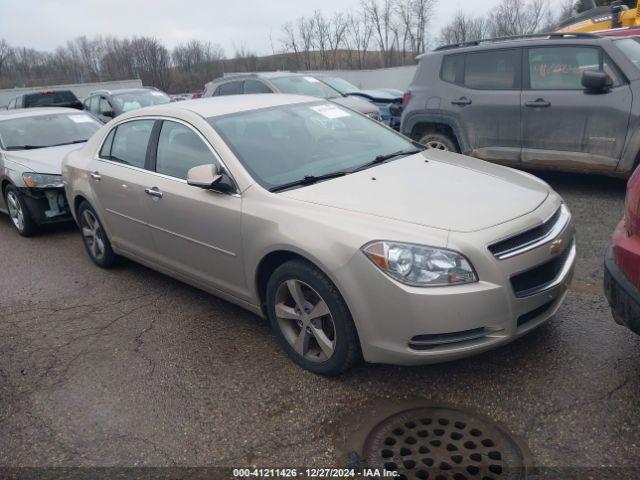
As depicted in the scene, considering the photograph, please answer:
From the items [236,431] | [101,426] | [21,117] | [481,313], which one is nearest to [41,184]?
[21,117]

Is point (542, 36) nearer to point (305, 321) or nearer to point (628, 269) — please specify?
point (628, 269)

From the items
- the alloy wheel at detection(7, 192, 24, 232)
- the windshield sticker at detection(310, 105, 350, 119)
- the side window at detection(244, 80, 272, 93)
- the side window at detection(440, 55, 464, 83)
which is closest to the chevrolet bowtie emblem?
the windshield sticker at detection(310, 105, 350, 119)

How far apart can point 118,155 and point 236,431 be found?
2.96m

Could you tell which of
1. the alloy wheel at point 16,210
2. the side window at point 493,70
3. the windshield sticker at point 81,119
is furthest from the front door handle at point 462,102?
the alloy wheel at point 16,210

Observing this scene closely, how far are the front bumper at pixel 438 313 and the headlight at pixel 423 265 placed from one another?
0.11 ft

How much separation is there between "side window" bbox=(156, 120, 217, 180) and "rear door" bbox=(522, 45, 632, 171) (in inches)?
169

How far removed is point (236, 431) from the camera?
9.47 ft

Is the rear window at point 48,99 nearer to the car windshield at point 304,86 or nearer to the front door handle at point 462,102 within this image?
the car windshield at point 304,86

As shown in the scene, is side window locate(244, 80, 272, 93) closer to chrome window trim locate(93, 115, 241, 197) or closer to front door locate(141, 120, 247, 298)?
chrome window trim locate(93, 115, 241, 197)

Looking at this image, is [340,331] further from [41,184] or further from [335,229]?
[41,184]

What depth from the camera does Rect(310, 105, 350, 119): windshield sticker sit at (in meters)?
4.39

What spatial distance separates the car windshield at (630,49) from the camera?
19.4ft

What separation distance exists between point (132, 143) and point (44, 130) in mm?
3932

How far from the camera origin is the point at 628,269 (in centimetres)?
265
